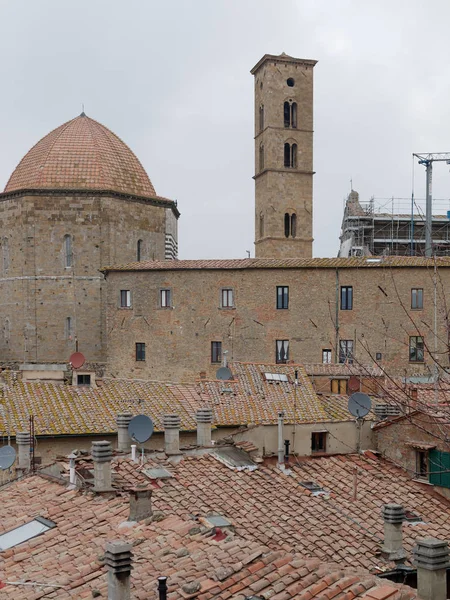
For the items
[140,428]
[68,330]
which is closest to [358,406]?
[140,428]

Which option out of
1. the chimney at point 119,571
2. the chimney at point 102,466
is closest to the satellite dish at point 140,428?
the chimney at point 102,466

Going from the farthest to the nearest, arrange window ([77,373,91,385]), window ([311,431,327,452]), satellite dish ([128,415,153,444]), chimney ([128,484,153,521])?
window ([77,373,91,385]) < window ([311,431,327,452]) < satellite dish ([128,415,153,444]) < chimney ([128,484,153,521])

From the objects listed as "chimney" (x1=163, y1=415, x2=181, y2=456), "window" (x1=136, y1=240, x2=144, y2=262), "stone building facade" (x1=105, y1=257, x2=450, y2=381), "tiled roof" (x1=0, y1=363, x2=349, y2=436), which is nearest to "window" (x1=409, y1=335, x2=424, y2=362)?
"stone building facade" (x1=105, y1=257, x2=450, y2=381)

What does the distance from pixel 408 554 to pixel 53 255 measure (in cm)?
2864

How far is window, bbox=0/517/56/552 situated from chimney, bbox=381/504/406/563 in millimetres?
5619

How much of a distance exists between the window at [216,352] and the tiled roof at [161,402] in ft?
30.1

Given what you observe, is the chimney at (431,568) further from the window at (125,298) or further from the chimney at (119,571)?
the window at (125,298)

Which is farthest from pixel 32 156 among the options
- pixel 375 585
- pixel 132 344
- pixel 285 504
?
pixel 375 585

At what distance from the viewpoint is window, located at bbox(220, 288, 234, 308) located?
1346 inches

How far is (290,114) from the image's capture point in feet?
155

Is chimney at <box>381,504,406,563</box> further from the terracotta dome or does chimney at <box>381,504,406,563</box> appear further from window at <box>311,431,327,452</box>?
the terracotta dome

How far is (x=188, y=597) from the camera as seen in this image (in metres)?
9.33

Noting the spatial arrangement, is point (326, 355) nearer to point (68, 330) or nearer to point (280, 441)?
point (68, 330)

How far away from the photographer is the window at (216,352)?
113 feet
